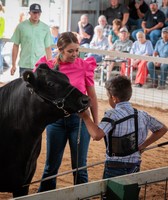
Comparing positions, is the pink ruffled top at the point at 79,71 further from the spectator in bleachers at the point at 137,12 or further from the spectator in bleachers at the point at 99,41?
the spectator in bleachers at the point at 137,12

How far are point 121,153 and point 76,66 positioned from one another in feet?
3.47

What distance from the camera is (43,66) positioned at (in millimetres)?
4707

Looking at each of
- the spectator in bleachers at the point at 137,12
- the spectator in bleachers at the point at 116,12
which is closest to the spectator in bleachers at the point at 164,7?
the spectator in bleachers at the point at 137,12

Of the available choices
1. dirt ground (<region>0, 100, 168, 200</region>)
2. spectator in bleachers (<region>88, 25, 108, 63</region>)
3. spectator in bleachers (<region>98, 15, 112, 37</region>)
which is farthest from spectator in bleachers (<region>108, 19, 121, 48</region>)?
dirt ground (<region>0, 100, 168, 200</region>)

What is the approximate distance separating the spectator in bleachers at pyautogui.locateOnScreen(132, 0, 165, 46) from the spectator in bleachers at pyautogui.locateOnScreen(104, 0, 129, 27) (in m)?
0.59

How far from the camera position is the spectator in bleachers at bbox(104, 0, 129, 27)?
16.3 meters

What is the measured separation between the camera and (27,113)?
491 centimetres

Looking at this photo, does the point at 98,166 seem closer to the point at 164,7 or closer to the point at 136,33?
the point at 136,33

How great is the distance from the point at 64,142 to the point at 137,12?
1170cm

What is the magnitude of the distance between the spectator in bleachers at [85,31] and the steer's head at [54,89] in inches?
451

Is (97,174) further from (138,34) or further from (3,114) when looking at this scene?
(138,34)

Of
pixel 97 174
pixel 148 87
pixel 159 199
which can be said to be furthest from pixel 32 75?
Result: pixel 148 87

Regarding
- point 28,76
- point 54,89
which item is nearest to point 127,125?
point 54,89

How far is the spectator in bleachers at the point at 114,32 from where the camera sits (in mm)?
15307
